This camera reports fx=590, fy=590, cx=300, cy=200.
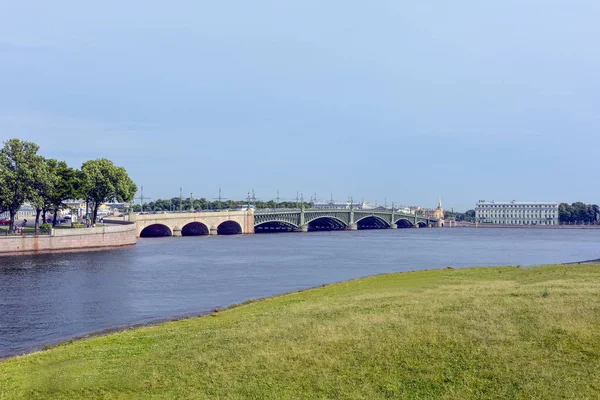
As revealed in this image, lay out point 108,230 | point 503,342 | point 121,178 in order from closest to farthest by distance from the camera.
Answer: point 503,342, point 108,230, point 121,178

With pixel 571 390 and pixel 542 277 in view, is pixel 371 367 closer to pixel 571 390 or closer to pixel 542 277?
pixel 571 390

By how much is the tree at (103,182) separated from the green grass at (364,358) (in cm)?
8263

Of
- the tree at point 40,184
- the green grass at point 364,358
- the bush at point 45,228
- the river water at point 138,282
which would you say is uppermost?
the tree at point 40,184

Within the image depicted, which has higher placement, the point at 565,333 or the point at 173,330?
the point at 565,333

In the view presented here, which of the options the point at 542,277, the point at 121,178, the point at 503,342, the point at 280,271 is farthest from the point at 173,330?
the point at 121,178

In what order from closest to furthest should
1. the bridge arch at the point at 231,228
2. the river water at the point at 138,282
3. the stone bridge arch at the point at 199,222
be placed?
1. the river water at the point at 138,282
2. the stone bridge arch at the point at 199,222
3. the bridge arch at the point at 231,228

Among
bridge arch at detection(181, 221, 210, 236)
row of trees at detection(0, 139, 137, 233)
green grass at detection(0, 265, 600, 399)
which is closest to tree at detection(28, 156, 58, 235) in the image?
row of trees at detection(0, 139, 137, 233)

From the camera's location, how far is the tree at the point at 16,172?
7769 cm

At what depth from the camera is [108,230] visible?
9075 cm

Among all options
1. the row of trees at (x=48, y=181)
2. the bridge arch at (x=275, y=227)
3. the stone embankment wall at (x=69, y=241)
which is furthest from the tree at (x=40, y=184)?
the bridge arch at (x=275, y=227)

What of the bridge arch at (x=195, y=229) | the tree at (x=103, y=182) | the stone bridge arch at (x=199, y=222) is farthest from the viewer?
the bridge arch at (x=195, y=229)

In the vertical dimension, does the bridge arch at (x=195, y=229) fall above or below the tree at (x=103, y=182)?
below

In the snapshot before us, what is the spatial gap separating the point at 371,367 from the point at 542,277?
19.3m

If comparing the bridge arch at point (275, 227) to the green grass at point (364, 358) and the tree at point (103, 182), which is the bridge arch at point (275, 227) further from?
the green grass at point (364, 358)
